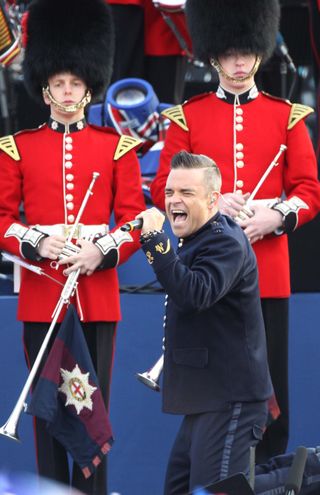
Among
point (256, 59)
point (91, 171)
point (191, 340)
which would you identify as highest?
point (256, 59)

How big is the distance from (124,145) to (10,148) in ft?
1.36

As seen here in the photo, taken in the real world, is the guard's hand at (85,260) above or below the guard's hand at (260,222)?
below

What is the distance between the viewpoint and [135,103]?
6.82 metres

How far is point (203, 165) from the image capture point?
479 cm

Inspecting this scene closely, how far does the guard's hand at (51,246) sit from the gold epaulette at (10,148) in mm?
361

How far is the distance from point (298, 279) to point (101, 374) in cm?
113

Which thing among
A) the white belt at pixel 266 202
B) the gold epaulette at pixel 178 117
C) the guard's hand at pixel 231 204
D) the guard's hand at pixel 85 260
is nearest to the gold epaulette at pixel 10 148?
the guard's hand at pixel 85 260

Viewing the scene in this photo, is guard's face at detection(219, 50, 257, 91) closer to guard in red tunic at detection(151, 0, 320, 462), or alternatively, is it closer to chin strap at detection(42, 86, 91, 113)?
guard in red tunic at detection(151, 0, 320, 462)

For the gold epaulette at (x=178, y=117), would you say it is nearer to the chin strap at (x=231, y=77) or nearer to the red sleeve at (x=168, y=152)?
the red sleeve at (x=168, y=152)

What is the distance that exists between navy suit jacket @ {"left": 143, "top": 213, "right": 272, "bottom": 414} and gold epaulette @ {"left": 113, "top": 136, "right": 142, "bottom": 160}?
33.5 inches

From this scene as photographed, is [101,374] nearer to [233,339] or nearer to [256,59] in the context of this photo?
[233,339]

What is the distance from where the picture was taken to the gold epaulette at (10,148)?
5.54 meters

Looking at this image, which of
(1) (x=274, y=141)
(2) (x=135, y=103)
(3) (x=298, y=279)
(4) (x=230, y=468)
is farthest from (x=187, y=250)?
(2) (x=135, y=103)

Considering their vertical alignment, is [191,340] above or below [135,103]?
below
